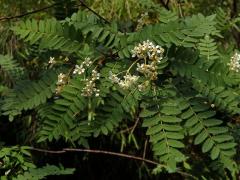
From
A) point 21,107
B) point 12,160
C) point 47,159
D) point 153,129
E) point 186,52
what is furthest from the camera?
point 47,159

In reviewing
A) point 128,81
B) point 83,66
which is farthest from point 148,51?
point 83,66

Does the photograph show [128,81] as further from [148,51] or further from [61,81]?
[61,81]

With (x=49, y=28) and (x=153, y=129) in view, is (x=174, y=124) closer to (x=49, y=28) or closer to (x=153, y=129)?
(x=153, y=129)

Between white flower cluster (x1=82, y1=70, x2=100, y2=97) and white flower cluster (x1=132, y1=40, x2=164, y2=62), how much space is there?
144 millimetres

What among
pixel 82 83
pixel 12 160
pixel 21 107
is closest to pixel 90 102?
pixel 82 83

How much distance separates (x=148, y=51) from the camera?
4.49 feet

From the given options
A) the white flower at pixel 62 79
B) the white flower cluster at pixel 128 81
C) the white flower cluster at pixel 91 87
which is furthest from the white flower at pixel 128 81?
the white flower at pixel 62 79

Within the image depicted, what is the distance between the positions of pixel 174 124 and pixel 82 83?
0.31 m

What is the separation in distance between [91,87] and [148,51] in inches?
8.2

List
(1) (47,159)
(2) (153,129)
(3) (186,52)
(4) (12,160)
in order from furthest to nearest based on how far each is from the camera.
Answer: (1) (47,159) < (4) (12,160) < (3) (186,52) < (2) (153,129)

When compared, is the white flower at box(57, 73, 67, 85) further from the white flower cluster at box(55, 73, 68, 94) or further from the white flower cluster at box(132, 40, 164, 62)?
the white flower cluster at box(132, 40, 164, 62)

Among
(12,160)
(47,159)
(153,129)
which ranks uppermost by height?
(153,129)

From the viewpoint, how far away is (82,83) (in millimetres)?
1457

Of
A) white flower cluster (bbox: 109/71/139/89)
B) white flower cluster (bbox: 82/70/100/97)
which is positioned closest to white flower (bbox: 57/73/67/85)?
white flower cluster (bbox: 82/70/100/97)
